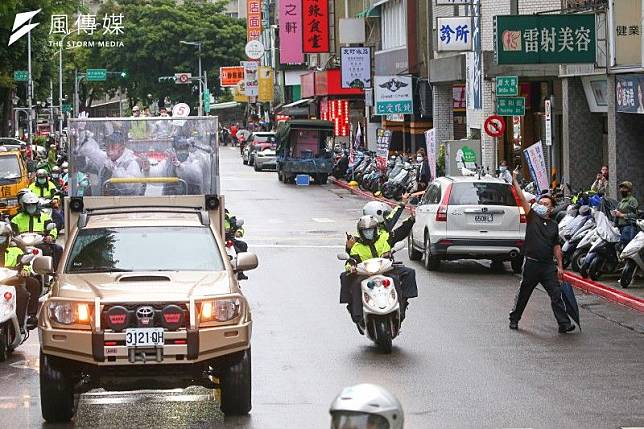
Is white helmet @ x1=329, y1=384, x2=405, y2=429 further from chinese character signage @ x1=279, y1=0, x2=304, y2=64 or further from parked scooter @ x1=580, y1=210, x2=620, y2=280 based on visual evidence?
chinese character signage @ x1=279, y1=0, x2=304, y2=64

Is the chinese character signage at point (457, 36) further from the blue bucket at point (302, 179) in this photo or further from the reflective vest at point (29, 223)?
the reflective vest at point (29, 223)

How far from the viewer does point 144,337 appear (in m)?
11.6

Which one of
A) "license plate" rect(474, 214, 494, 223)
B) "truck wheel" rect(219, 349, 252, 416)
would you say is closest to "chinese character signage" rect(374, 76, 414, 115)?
"license plate" rect(474, 214, 494, 223)

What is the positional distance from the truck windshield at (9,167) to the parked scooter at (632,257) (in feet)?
58.1

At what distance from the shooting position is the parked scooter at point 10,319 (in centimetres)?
1503

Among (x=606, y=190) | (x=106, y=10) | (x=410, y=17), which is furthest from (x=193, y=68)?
(x=606, y=190)

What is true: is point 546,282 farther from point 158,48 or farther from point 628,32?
point 158,48

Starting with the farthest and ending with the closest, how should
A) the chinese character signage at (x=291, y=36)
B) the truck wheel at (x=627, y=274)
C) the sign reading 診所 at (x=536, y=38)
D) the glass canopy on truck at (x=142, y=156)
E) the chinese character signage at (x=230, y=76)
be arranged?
1. the chinese character signage at (x=230, y=76)
2. the chinese character signage at (x=291, y=36)
3. the sign reading 診所 at (x=536, y=38)
4. the truck wheel at (x=627, y=274)
5. the glass canopy on truck at (x=142, y=156)

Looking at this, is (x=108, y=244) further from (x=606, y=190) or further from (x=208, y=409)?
(x=606, y=190)

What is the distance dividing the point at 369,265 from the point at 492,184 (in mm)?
9378

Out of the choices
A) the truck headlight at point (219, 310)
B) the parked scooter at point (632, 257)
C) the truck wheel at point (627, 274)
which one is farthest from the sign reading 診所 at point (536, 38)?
the truck headlight at point (219, 310)

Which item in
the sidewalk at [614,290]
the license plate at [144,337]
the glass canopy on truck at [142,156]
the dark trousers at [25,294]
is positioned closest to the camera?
the license plate at [144,337]

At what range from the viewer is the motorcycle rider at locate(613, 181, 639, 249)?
22359 mm

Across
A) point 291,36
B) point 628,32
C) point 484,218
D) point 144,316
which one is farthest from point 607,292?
point 291,36
